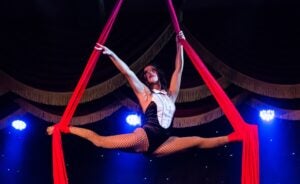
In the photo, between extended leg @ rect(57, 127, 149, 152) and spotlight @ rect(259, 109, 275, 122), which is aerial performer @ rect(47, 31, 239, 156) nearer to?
extended leg @ rect(57, 127, 149, 152)

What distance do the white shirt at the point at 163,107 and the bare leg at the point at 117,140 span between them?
0.21m

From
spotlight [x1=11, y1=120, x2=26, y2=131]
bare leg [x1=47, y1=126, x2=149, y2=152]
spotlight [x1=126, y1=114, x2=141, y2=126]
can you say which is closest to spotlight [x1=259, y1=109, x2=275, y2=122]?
spotlight [x1=126, y1=114, x2=141, y2=126]

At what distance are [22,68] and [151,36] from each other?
4.86 feet

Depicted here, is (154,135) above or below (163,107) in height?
below

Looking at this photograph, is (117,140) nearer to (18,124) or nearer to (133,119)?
(133,119)

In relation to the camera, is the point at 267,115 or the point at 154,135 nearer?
the point at 154,135

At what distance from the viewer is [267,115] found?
499 centimetres

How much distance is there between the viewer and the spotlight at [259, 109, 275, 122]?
4917 mm

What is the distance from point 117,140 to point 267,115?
2218mm

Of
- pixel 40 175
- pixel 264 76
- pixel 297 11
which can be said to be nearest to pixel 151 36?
pixel 264 76

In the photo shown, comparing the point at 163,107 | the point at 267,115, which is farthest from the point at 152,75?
the point at 267,115

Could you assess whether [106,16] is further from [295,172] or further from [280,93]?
[295,172]

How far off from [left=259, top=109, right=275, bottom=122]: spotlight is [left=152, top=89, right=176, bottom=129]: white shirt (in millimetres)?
1632

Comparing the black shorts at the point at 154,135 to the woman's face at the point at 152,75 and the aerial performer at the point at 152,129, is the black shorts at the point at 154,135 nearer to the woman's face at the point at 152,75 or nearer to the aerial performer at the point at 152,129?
the aerial performer at the point at 152,129
